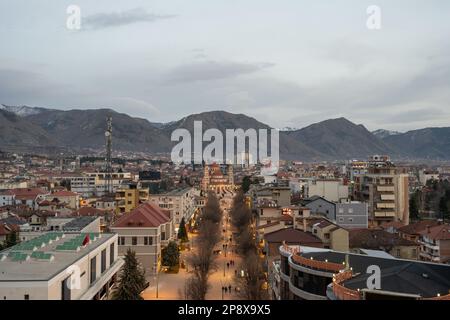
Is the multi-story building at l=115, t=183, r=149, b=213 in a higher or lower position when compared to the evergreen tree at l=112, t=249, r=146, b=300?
higher

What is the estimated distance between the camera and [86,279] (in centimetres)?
1255

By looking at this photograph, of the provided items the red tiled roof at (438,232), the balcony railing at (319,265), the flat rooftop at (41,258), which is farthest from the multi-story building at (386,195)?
the flat rooftop at (41,258)

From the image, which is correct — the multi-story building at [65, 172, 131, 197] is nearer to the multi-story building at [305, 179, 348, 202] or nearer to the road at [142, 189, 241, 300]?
the multi-story building at [305, 179, 348, 202]

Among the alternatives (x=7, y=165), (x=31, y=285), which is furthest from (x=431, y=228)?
(x=7, y=165)

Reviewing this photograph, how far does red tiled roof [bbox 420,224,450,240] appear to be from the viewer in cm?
2398

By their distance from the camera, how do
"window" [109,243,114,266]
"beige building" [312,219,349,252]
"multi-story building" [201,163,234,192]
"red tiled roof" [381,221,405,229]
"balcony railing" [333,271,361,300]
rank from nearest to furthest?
"balcony railing" [333,271,361,300]
"window" [109,243,114,266]
"beige building" [312,219,349,252]
"red tiled roof" [381,221,405,229]
"multi-story building" [201,163,234,192]

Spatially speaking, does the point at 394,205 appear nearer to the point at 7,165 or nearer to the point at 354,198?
the point at 354,198

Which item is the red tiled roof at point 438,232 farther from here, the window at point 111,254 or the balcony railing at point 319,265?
the window at point 111,254

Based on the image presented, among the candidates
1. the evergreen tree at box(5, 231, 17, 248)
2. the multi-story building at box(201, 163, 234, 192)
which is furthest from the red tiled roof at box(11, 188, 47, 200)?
the multi-story building at box(201, 163, 234, 192)

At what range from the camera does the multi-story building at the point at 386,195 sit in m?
32.7

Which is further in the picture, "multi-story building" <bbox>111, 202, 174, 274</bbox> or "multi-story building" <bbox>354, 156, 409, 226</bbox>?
"multi-story building" <bbox>354, 156, 409, 226</bbox>

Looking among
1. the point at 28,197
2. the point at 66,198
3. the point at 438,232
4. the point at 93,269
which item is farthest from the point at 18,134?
the point at 93,269
